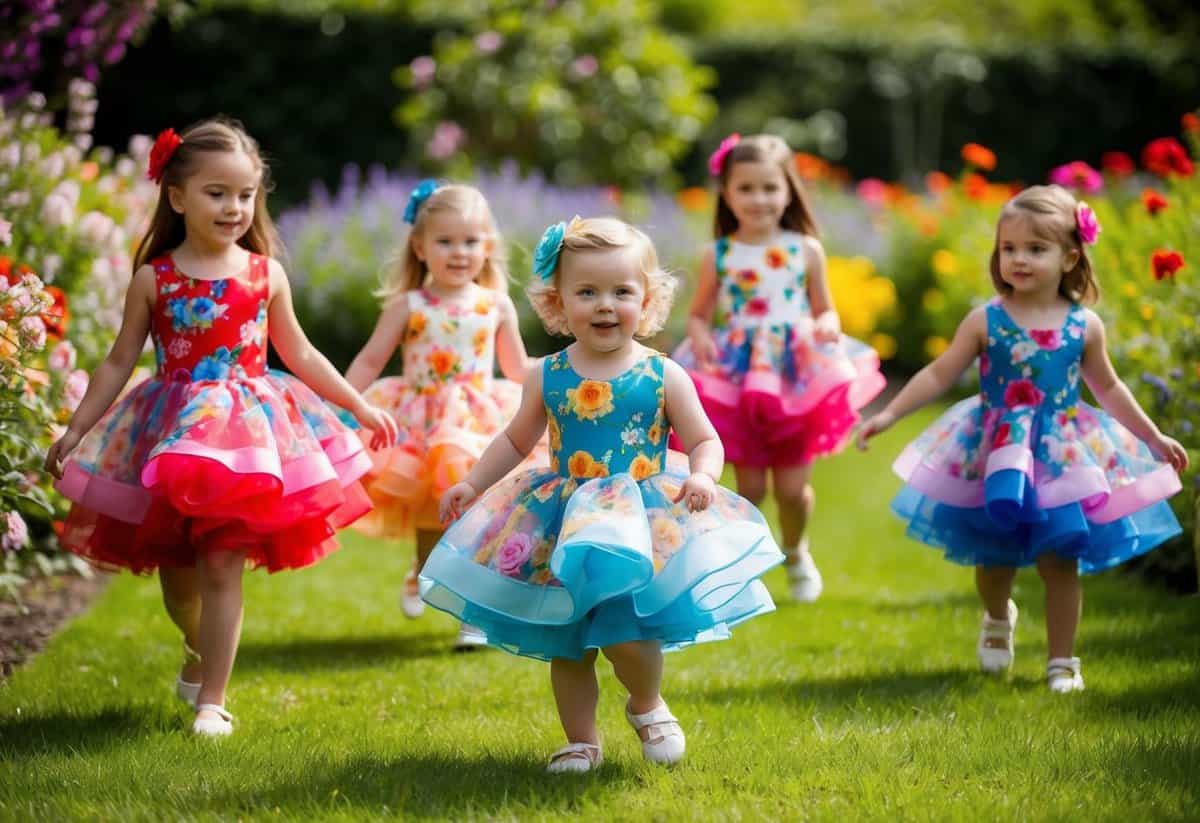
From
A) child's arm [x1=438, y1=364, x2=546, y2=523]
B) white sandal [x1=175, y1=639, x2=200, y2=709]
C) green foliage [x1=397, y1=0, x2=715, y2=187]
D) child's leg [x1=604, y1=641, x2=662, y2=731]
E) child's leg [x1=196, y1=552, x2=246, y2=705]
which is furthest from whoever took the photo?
green foliage [x1=397, y1=0, x2=715, y2=187]

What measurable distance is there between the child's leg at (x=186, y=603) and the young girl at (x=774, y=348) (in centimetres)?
224

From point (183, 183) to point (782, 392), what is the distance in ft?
8.50

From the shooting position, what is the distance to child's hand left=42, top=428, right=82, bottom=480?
4000 mm

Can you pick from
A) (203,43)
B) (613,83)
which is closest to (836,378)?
(613,83)

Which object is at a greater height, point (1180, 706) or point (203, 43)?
point (203, 43)

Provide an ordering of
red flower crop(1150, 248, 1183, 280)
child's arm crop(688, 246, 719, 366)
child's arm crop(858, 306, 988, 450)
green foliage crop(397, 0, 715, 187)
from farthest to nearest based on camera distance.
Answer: green foliage crop(397, 0, 715, 187)
child's arm crop(688, 246, 719, 366)
red flower crop(1150, 248, 1183, 280)
child's arm crop(858, 306, 988, 450)

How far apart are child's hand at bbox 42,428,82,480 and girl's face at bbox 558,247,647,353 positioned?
1.42m

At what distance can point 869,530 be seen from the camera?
24.4ft

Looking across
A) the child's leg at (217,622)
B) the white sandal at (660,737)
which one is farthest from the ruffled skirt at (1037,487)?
the child's leg at (217,622)

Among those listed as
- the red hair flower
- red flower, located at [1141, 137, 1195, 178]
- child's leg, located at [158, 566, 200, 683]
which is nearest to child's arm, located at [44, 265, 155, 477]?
the red hair flower

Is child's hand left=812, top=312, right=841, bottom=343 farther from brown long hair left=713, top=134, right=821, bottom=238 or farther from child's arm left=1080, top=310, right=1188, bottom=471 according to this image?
child's arm left=1080, top=310, right=1188, bottom=471

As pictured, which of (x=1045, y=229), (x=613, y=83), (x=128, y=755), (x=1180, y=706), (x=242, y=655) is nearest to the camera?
(x=128, y=755)

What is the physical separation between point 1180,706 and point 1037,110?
14.0 meters

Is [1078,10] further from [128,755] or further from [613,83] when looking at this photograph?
[128,755]
